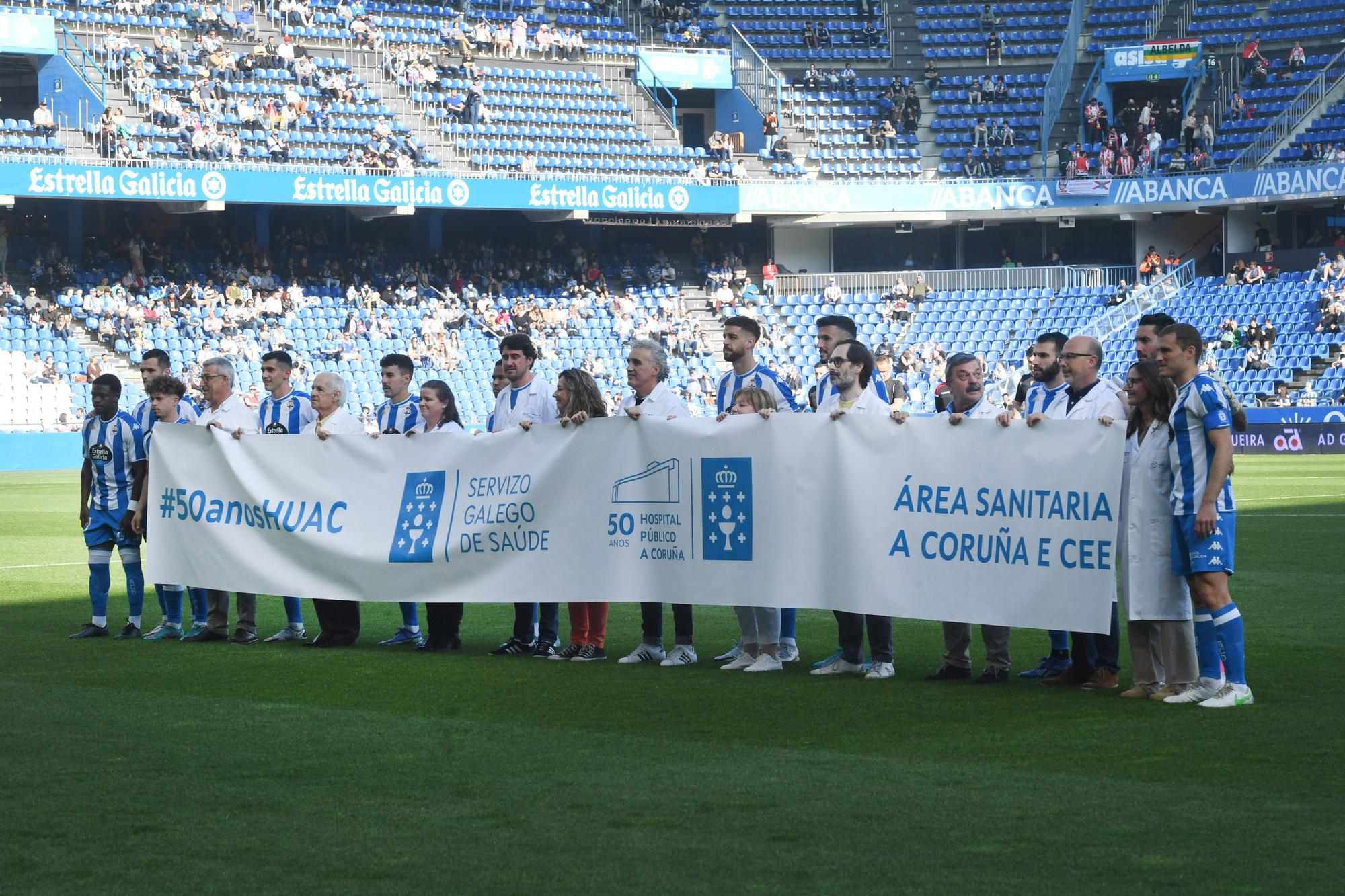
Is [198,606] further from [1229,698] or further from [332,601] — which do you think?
[1229,698]

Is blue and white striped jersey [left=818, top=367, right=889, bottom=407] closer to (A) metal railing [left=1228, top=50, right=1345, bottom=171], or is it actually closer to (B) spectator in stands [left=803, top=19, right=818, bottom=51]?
(A) metal railing [left=1228, top=50, right=1345, bottom=171]

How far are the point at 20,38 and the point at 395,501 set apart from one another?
3189 cm

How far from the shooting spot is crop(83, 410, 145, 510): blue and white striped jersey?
1144 cm

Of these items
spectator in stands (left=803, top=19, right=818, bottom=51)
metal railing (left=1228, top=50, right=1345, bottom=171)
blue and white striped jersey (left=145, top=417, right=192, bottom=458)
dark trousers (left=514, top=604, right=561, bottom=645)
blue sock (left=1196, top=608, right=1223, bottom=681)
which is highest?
A: spectator in stands (left=803, top=19, right=818, bottom=51)

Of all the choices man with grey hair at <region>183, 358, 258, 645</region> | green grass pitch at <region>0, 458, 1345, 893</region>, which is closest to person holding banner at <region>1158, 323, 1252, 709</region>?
green grass pitch at <region>0, 458, 1345, 893</region>

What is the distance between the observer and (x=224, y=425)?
11.3 m

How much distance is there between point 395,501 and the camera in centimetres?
1066

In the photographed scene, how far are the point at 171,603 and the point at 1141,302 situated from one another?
36255mm

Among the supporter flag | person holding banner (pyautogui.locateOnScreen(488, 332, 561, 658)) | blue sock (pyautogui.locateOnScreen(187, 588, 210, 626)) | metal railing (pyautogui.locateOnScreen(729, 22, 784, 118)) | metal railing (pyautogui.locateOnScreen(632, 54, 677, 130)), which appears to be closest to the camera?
person holding banner (pyautogui.locateOnScreen(488, 332, 561, 658))

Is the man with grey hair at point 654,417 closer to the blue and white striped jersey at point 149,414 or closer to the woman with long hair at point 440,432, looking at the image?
the woman with long hair at point 440,432

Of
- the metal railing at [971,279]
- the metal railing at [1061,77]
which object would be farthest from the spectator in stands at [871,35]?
the metal railing at [971,279]

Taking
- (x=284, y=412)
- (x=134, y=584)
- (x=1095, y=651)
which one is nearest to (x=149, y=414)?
(x=284, y=412)

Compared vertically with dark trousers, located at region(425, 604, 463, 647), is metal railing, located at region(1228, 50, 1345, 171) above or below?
above

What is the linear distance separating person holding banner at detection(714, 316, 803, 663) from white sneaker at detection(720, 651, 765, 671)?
0.09 m
